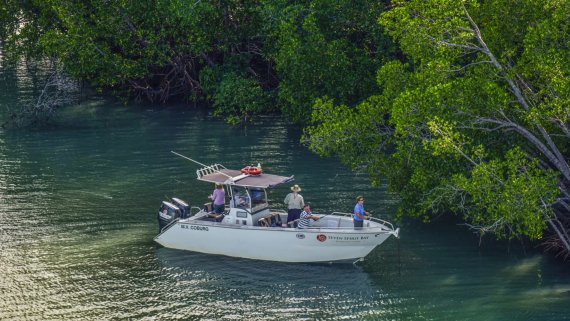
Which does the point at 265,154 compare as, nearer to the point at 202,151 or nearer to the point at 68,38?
the point at 202,151

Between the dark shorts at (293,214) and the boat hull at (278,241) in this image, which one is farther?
the dark shorts at (293,214)

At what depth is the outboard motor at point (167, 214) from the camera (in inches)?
1216

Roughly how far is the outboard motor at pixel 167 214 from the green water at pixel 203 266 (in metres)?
0.88

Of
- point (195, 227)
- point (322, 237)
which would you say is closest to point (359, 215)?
point (322, 237)

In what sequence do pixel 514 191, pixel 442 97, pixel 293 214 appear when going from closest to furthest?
1. pixel 514 191
2. pixel 442 97
3. pixel 293 214

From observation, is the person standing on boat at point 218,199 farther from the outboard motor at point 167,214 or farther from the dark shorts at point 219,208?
the outboard motor at point 167,214

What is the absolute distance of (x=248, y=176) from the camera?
3047 cm

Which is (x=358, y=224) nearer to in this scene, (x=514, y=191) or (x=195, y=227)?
(x=514, y=191)

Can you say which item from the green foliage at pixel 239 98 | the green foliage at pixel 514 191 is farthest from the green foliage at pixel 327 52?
the green foliage at pixel 514 191

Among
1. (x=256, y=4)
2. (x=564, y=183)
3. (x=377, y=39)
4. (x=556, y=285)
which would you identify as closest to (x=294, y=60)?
(x=377, y=39)

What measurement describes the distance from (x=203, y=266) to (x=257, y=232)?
215cm

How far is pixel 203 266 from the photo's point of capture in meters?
29.6

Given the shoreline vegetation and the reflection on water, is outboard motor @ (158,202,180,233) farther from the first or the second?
the shoreline vegetation

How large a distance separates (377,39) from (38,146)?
57.8 ft
